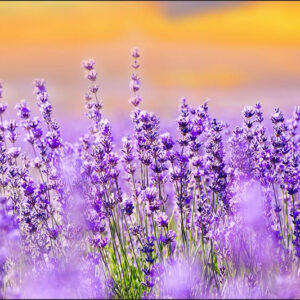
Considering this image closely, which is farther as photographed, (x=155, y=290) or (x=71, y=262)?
(x=155, y=290)

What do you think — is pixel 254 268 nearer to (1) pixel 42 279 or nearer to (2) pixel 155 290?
(2) pixel 155 290

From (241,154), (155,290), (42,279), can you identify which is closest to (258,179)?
(241,154)

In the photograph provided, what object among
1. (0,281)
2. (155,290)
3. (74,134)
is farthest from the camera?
(74,134)

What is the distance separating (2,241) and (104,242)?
94 centimetres

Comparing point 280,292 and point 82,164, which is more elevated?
point 82,164

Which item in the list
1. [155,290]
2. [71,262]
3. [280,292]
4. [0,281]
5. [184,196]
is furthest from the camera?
[184,196]

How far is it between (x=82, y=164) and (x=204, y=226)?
109cm

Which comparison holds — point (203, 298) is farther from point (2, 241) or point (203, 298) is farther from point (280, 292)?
point (2, 241)

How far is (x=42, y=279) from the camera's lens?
3361 mm

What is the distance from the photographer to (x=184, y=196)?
4.30m

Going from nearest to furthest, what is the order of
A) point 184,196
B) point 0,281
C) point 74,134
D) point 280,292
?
point 280,292 → point 0,281 → point 184,196 → point 74,134

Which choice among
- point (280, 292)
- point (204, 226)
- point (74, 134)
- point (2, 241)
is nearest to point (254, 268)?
point (204, 226)

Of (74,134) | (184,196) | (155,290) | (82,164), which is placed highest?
(74,134)

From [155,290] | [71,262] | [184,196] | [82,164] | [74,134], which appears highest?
[74,134]
